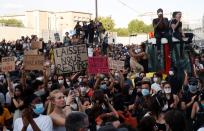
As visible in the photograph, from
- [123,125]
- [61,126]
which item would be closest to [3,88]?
[61,126]

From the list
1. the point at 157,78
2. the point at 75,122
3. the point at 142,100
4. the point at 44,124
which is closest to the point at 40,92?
the point at 142,100

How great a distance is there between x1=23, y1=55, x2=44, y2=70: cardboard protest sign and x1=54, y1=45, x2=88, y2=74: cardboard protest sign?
538 mm

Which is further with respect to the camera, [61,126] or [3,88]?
[3,88]

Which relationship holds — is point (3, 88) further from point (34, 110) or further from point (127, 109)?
point (34, 110)

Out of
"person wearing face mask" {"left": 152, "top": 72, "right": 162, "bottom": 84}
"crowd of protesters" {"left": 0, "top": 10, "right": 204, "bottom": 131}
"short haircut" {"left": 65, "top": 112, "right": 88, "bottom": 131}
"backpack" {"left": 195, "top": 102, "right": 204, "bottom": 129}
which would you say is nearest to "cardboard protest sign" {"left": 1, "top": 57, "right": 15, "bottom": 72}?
"crowd of protesters" {"left": 0, "top": 10, "right": 204, "bottom": 131}

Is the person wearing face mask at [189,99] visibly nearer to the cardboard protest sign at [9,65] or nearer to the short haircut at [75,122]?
the short haircut at [75,122]

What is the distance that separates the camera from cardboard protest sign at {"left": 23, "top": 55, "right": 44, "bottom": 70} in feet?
34.3

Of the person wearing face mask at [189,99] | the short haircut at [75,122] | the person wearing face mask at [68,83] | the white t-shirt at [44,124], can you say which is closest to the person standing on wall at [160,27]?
the person wearing face mask at [68,83]

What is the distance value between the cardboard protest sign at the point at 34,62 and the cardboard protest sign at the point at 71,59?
1.76 ft

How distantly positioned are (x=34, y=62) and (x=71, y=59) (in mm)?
797

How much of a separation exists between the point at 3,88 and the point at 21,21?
427 feet

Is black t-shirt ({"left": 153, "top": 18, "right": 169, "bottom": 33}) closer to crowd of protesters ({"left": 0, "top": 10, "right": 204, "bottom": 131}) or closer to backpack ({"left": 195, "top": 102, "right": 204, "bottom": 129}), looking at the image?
crowd of protesters ({"left": 0, "top": 10, "right": 204, "bottom": 131})

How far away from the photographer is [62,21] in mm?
133875

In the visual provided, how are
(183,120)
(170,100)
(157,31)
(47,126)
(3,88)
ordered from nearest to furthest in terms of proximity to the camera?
(183,120)
(47,126)
(170,100)
(3,88)
(157,31)
